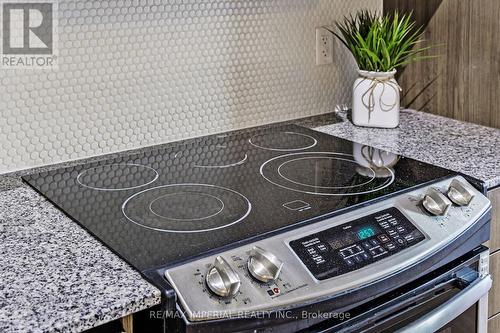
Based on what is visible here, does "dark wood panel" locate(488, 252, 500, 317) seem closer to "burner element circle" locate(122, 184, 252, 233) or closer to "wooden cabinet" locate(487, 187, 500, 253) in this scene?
"wooden cabinet" locate(487, 187, 500, 253)

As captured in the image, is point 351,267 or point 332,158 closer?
point 351,267

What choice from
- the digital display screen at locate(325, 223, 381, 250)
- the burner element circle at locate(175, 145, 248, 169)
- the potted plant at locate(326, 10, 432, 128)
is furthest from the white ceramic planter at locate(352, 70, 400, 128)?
the digital display screen at locate(325, 223, 381, 250)

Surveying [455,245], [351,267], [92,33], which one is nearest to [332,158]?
[455,245]

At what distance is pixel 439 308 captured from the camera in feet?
4.36

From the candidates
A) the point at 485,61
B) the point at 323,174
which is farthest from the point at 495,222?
the point at 485,61

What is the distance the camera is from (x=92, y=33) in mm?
1559

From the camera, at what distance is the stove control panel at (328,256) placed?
1030 millimetres

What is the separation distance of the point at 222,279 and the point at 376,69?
103cm

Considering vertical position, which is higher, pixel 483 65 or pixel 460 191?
pixel 483 65

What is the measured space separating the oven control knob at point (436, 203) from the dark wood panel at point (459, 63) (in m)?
0.63

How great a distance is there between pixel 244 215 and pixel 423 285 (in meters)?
0.39

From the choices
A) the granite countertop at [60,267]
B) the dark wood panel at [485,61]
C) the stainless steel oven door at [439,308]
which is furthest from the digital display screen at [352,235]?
the dark wood panel at [485,61]

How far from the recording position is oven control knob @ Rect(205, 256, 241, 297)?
1.02 metres

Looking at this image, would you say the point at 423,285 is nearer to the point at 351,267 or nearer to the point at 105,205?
the point at 351,267
